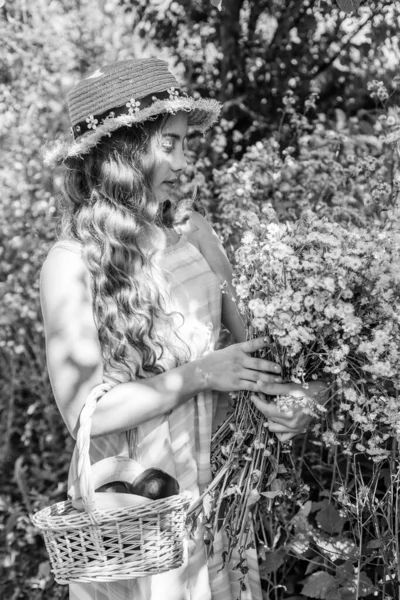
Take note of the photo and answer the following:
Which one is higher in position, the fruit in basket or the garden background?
the garden background

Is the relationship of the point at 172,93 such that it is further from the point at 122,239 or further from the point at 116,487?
the point at 116,487

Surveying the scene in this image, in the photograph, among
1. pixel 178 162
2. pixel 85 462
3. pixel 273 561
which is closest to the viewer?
pixel 85 462

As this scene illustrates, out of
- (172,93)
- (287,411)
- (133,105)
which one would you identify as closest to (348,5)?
(172,93)

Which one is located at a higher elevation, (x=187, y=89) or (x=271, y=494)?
(x=187, y=89)

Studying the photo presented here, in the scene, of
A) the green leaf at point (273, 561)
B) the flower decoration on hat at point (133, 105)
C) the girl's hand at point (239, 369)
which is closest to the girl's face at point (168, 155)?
the flower decoration on hat at point (133, 105)

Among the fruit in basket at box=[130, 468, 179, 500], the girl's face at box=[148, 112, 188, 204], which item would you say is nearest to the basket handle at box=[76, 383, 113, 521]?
A: the fruit in basket at box=[130, 468, 179, 500]

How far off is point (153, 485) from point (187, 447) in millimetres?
306

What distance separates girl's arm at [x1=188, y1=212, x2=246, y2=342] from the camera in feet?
6.73

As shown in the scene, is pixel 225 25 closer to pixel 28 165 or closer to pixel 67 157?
pixel 28 165

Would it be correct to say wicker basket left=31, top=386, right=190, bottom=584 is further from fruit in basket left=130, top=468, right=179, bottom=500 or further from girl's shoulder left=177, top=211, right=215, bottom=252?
girl's shoulder left=177, top=211, right=215, bottom=252

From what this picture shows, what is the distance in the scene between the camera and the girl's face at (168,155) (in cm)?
181

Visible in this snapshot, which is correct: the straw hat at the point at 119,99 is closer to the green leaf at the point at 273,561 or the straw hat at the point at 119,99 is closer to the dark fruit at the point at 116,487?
the dark fruit at the point at 116,487

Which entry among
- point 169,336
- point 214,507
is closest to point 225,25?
point 169,336

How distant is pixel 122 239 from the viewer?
1.78 meters
